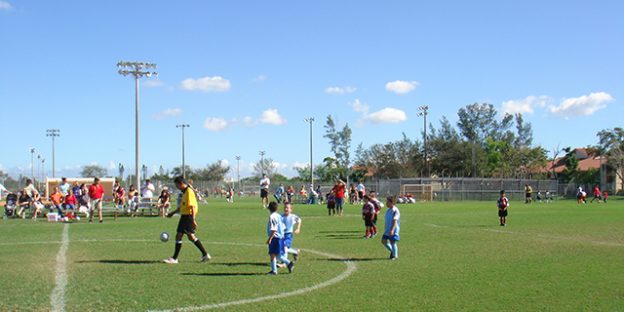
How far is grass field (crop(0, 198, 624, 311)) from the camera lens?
28.3 ft

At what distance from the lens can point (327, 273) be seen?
11.3 metres

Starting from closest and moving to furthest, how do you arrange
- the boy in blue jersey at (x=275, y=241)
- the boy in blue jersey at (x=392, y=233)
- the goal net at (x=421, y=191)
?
the boy in blue jersey at (x=275, y=241), the boy in blue jersey at (x=392, y=233), the goal net at (x=421, y=191)

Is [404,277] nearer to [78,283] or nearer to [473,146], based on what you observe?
[78,283]

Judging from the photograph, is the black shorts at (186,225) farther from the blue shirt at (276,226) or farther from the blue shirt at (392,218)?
the blue shirt at (392,218)

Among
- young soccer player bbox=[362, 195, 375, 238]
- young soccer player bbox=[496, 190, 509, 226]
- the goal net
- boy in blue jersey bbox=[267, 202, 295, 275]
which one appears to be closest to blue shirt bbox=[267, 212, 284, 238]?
boy in blue jersey bbox=[267, 202, 295, 275]

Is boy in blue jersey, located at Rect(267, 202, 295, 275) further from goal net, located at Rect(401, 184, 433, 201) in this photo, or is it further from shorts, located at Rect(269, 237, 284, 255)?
goal net, located at Rect(401, 184, 433, 201)

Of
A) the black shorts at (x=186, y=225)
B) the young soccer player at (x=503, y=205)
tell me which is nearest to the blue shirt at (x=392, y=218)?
the black shorts at (x=186, y=225)

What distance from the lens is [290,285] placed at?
32.9ft

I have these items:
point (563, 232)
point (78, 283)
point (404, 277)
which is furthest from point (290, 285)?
point (563, 232)

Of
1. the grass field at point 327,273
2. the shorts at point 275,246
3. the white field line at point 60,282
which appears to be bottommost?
the grass field at point 327,273

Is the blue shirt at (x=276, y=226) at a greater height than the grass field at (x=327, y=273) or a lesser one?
greater

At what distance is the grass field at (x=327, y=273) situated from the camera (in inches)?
339

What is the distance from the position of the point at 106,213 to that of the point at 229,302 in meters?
24.4

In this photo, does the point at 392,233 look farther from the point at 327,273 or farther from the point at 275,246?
the point at 275,246
